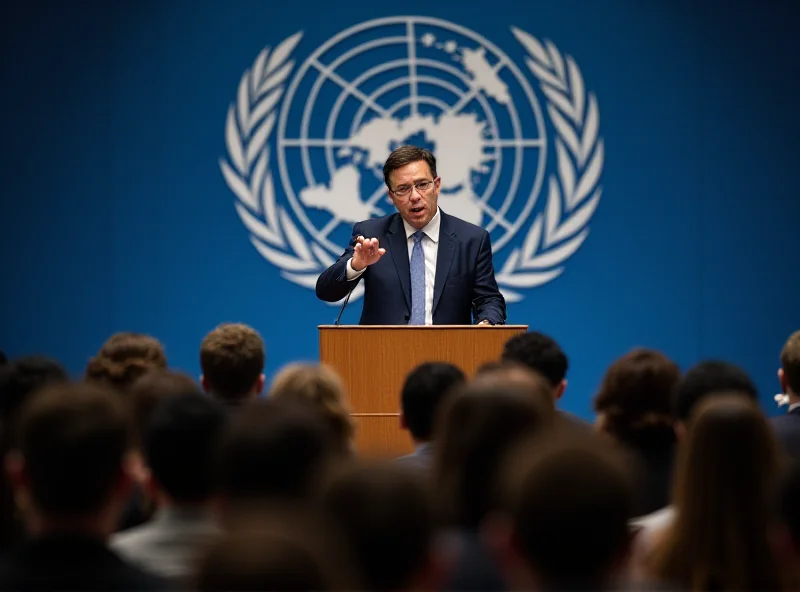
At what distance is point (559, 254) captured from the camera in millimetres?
7551

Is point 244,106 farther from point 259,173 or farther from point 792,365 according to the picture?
point 792,365

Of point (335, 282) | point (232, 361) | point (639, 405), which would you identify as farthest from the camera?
point (335, 282)

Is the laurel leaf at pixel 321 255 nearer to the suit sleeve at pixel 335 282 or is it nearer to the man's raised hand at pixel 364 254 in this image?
the suit sleeve at pixel 335 282

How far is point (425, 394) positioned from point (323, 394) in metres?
0.35

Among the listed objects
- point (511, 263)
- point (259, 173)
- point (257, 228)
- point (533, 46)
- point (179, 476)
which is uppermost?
point (533, 46)

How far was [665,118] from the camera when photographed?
763cm

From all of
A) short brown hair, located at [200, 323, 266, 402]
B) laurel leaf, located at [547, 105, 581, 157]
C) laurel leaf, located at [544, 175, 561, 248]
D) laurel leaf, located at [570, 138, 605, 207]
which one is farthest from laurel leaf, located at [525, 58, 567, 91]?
short brown hair, located at [200, 323, 266, 402]

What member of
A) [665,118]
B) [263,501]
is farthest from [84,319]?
[263,501]

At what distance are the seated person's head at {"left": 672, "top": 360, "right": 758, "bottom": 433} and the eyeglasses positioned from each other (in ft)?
8.33

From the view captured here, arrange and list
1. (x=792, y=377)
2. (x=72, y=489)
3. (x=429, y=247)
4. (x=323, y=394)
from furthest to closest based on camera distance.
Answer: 1. (x=429, y=247)
2. (x=792, y=377)
3. (x=323, y=394)
4. (x=72, y=489)

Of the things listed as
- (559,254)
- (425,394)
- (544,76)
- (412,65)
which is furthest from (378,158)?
(425,394)

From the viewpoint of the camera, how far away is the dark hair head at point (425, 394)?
3133 mm

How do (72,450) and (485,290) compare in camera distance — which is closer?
(72,450)

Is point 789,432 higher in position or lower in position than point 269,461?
lower
